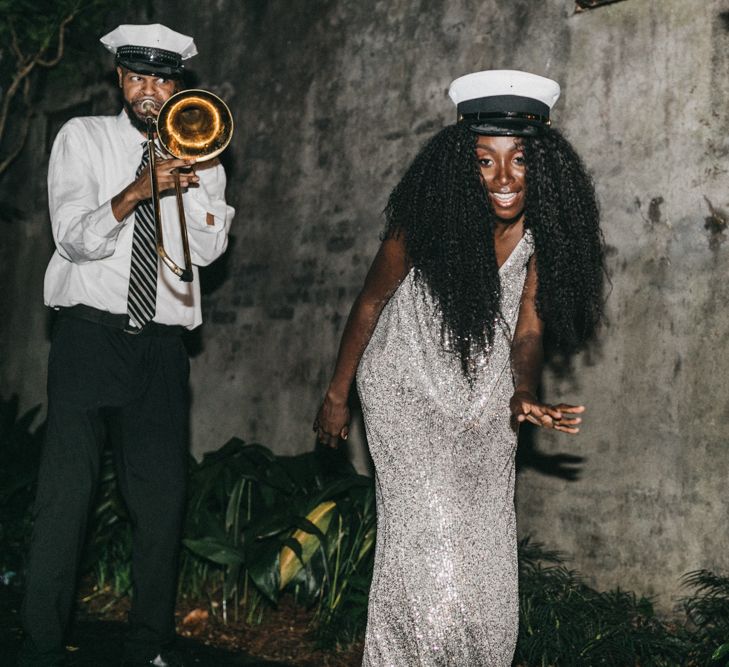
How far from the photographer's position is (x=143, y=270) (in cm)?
389

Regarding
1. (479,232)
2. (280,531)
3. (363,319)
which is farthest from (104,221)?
(280,531)

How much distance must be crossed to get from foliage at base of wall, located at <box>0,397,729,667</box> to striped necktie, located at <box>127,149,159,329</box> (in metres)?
1.52

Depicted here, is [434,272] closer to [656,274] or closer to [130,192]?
[130,192]

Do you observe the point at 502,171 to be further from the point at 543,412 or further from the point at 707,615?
the point at 707,615

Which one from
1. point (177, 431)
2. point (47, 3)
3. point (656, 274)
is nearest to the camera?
point (177, 431)

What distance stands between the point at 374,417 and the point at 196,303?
1225 millimetres

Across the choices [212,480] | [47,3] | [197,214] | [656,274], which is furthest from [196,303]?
[47,3]

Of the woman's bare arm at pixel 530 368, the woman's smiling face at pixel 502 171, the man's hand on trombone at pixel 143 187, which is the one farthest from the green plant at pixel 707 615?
the man's hand on trombone at pixel 143 187

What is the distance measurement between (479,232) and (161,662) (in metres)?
2.08

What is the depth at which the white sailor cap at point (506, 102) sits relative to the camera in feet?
10.2

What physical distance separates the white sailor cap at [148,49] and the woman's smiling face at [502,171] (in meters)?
1.52

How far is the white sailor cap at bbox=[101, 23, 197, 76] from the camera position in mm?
3973

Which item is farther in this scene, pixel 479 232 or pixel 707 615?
pixel 707 615

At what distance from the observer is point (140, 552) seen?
388 cm
